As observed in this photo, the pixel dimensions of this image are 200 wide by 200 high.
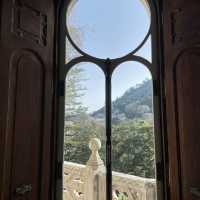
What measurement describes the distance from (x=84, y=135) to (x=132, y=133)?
0.40 metres

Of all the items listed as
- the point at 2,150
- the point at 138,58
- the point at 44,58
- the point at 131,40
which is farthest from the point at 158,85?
the point at 2,150

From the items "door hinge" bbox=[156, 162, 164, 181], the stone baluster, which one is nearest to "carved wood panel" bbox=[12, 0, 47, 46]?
the stone baluster

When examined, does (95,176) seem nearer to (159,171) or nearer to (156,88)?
(159,171)

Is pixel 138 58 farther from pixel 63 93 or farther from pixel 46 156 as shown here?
pixel 46 156

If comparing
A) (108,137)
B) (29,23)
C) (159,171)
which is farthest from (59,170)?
(29,23)

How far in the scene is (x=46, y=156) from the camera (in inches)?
Answer: 61.4

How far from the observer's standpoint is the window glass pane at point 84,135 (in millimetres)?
1713

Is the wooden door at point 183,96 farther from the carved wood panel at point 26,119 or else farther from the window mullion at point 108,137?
the carved wood panel at point 26,119

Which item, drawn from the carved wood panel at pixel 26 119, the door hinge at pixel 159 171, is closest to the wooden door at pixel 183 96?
the door hinge at pixel 159 171

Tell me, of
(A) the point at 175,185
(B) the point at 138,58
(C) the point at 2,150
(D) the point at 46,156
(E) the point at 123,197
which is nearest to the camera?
(C) the point at 2,150

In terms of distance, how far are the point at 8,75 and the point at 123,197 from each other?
1.25m

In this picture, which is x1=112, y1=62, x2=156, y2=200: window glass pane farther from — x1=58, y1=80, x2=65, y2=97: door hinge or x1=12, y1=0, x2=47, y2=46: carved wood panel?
x1=12, y1=0, x2=47, y2=46: carved wood panel

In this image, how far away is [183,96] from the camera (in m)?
1.45

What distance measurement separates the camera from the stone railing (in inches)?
65.3
